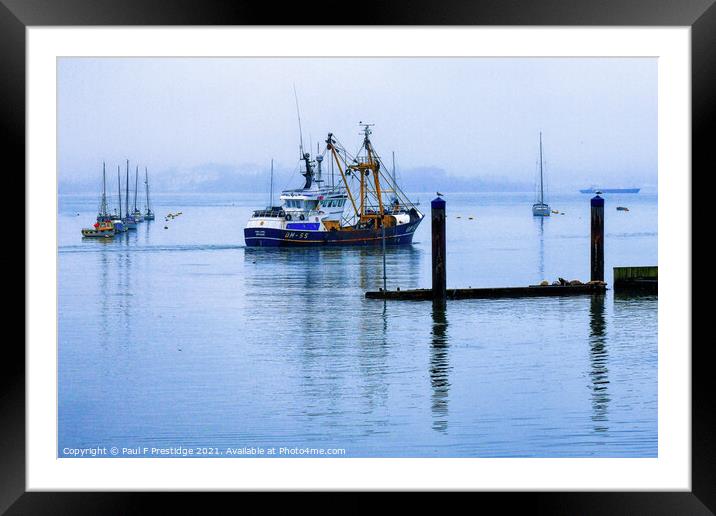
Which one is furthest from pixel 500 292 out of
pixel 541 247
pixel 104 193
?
pixel 104 193

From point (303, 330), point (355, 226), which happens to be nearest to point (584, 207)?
point (355, 226)

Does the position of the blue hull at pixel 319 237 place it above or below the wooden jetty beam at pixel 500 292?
above

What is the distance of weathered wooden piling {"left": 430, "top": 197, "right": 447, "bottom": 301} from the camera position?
12.0 m

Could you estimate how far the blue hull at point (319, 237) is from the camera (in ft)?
93.0

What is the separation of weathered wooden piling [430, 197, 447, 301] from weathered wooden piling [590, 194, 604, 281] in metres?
2.31

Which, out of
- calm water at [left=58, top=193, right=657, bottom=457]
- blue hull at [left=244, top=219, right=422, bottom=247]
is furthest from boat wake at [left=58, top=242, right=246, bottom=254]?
calm water at [left=58, top=193, right=657, bottom=457]

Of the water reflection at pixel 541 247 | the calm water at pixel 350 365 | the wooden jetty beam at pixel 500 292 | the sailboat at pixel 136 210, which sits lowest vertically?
the calm water at pixel 350 365

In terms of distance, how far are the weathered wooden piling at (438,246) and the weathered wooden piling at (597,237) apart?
231cm

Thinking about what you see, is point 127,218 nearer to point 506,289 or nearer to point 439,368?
point 506,289

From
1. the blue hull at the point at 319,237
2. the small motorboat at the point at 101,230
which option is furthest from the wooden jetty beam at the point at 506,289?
the small motorboat at the point at 101,230
